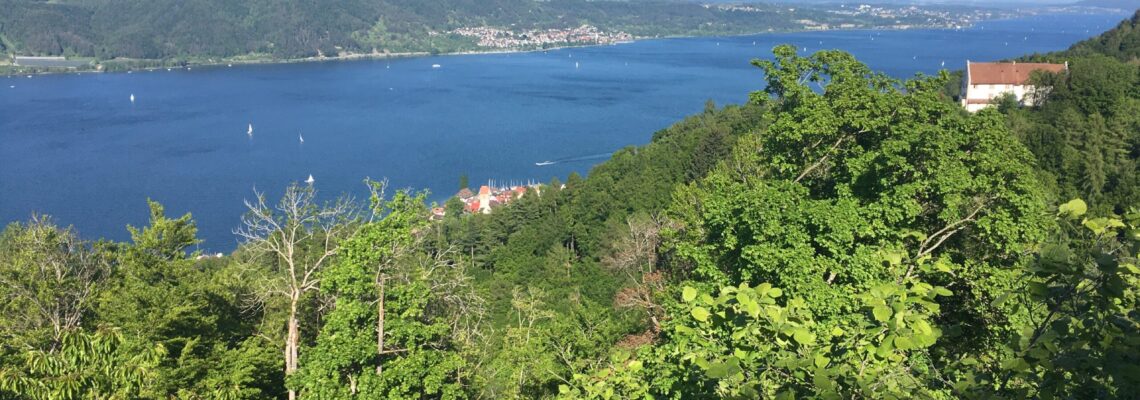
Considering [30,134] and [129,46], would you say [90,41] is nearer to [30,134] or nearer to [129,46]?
[129,46]

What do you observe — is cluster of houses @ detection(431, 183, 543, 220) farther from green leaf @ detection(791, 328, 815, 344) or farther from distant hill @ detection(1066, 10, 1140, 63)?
green leaf @ detection(791, 328, 815, 344)

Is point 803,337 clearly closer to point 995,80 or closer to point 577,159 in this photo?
point 995,80

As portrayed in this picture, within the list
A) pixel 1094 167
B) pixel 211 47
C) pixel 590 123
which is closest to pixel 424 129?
pixel 590 123

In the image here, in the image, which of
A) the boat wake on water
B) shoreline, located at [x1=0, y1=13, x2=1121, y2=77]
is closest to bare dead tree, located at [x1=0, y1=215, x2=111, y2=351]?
the boat wake on water

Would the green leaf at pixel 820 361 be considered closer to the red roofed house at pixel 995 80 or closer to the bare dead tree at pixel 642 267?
the bare dead tree at pixel 642 267

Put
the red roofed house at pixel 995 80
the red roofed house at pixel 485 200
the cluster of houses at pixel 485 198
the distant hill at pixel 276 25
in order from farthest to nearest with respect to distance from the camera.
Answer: the distant hill at pixel 276 25 → the red roofed house at pixel 485 200 → the cluster of houses at pixel 485 198 → the red roofed house at pixel 995 80

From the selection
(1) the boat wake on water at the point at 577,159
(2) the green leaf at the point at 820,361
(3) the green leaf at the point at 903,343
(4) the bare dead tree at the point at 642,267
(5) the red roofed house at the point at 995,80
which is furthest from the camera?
(1) the boat wake on water at the point at 577,159

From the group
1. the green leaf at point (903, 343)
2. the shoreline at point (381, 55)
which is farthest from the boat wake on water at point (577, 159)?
the shoreline at point (381, 55)
